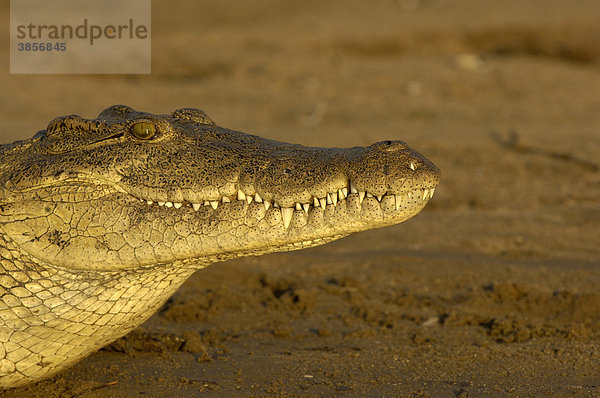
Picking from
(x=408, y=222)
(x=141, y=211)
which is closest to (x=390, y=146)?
(x=141, y=211)

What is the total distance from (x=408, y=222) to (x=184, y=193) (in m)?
4.05

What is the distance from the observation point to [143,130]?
10.7ft

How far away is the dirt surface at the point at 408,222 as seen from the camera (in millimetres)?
3695

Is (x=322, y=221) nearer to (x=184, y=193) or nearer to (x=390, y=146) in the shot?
(x=390, y=146)

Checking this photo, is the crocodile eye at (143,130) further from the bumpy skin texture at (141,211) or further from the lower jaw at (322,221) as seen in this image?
the lower jaw at (322,221)

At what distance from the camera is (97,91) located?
1268 cm

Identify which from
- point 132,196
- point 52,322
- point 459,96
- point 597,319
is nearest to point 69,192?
point 132,196

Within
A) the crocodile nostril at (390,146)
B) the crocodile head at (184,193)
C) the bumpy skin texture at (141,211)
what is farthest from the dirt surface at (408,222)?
the crocodile nostril at (390,146)

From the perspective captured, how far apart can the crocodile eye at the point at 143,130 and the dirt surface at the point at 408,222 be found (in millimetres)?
1194

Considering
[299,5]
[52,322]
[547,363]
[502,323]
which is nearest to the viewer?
[52,322]

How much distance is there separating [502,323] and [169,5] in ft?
55.5

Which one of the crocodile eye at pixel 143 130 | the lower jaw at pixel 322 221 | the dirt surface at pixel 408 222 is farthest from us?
the dirt surface at pixel 408 222

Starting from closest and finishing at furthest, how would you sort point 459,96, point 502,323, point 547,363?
point 547,363 → point 502,323 → point 459,96

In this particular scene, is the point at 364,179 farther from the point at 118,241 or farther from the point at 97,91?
the point at 97,91
